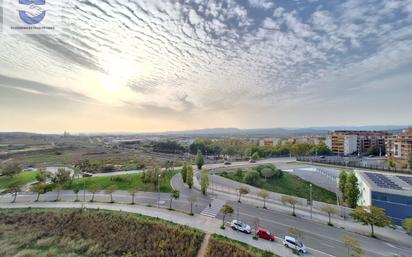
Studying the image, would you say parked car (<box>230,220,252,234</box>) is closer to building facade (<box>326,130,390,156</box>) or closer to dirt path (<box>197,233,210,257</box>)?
dirt path (<box>197,233,210,257</box>)

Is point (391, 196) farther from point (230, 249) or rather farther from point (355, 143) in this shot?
point (355, 143)

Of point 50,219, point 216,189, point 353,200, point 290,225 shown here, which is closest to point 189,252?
point 290,225

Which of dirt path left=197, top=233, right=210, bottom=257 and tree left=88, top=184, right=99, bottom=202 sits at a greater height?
tree left=88, top=184, right=99, bottom=202

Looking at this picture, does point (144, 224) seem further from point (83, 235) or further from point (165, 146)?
point (165, 146)

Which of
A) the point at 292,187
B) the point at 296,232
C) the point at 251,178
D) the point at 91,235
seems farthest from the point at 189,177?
the point at 292,187

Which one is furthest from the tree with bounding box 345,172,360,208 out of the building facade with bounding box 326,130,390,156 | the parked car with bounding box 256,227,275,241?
the building facade with bounding box 326,130,390,156

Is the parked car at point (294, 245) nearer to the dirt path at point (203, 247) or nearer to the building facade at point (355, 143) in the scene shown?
the dirt path at point (203, 247)
